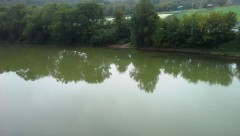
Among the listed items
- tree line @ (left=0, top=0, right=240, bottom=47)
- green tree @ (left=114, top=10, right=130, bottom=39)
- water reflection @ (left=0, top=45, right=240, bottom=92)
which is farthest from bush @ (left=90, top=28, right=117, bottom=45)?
water reflection @ (left=0, top=45, right=240, bottom=92)

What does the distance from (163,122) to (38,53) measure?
1919cm

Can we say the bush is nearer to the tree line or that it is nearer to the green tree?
the tree line

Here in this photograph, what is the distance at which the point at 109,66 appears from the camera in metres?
22.0

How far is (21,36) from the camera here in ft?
119

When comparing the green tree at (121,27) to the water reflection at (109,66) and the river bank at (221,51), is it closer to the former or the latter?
the water reflection at (109,66)

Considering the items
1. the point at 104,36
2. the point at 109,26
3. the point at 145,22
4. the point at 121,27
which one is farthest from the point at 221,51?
the point at 109,26

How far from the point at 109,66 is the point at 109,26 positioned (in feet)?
30.9

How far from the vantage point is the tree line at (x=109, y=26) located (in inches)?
919

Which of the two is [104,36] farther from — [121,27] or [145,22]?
[145,22]

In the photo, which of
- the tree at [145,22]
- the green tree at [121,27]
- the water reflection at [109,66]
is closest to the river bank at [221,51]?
the water reflection at [109,66]

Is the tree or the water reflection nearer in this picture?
the water reflection

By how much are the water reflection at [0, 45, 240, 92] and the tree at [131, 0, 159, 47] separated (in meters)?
1.59

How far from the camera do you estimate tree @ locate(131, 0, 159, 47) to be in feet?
85.5

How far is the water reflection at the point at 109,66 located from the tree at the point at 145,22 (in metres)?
1.59
